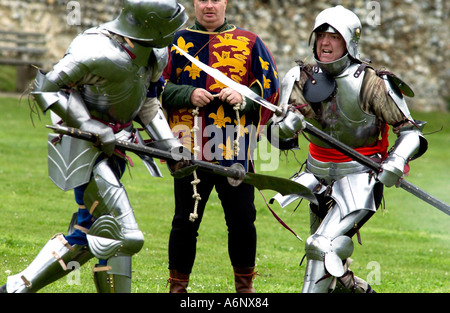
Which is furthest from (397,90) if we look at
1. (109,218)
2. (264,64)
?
(109,218)

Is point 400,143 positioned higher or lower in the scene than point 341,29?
lower

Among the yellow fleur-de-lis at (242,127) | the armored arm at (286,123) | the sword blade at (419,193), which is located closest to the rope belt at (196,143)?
the yellow fleur-de-lis at (242,127)

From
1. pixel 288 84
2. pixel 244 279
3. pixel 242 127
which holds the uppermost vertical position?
pixel 288 84

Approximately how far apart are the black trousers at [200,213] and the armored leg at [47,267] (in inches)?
35.5

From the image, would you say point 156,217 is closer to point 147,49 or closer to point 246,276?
point 246,276

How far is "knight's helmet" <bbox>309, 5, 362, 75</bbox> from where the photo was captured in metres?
4.85

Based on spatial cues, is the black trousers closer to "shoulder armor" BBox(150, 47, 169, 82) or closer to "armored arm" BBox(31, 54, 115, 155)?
"shoulder armor" BBox(150, 47, 169, 82)

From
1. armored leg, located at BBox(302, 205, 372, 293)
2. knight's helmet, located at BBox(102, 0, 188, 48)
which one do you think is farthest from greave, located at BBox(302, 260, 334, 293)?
knight's helmet, located at BBox(102, 0, 188, 48)

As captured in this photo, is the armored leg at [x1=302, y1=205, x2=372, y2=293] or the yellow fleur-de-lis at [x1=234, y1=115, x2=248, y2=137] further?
the yellow fleur-de-lis at [x1=234, y1=115, x2=248, y2=137]

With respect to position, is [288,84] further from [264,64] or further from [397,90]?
[397,90]

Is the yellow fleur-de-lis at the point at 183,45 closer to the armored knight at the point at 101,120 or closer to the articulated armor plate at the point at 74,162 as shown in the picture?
the armored knight at the point at 101,120

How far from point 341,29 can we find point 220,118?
3.39ft

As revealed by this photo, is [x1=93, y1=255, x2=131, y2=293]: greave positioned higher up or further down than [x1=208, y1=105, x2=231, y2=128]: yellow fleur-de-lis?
further down

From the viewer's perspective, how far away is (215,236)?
322 inches
